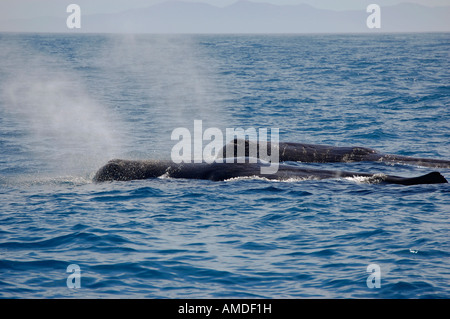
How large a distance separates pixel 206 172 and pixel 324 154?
5727mm

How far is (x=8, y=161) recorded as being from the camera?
82.6 feet

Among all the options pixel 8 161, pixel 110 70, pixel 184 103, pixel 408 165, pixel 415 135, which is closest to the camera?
pixel 408 165

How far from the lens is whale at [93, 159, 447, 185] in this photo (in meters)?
19.9

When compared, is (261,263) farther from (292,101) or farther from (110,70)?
(110,70)

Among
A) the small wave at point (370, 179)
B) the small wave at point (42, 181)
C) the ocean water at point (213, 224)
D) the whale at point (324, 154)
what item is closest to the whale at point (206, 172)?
the small wave at point (370, 179)

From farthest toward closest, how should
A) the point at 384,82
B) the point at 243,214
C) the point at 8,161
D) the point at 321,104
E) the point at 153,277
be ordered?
1. the point at 384,82
2. the point at 321,104
3. the point at 8,161
4. the point at 243,214
5. the point at 153,277

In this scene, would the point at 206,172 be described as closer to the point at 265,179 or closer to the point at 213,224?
the point at 265,179

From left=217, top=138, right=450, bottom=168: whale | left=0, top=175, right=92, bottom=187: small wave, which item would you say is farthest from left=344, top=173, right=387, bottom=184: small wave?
→ left=0, top=175, right=92, bottom=187: small wave

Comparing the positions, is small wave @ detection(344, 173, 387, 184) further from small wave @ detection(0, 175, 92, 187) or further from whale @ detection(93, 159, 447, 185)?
small wave @ detection(0, 175, 92, 187)

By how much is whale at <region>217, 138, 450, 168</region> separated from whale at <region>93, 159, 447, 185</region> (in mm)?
2505

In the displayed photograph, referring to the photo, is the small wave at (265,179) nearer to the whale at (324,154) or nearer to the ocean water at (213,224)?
the ocean water at (213,224)

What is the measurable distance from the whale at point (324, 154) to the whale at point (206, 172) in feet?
8.22

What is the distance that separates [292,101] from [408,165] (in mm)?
24500
